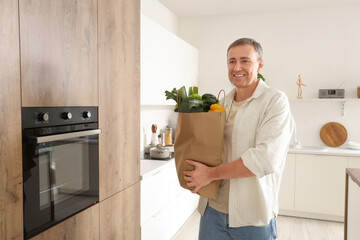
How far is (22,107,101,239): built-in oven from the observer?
1.21m

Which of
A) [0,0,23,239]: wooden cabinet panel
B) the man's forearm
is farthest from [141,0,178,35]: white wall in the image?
the man's forearm

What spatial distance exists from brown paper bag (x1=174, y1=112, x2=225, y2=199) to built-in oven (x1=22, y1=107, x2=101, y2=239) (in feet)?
1.59

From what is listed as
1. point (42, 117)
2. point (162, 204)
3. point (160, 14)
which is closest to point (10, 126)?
point (42, 117)

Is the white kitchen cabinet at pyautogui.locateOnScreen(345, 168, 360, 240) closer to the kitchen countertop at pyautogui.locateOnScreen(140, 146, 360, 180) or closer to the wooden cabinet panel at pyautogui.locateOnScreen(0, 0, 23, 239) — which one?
the kitchen countertop at pyautogui.locateOnScreen(140, 146, 360, 180)

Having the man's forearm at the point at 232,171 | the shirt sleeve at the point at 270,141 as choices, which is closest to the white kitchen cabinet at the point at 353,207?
the shirt sleeve at the point at 270,141

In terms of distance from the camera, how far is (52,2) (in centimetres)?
130

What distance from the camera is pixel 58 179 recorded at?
1385 millimetres

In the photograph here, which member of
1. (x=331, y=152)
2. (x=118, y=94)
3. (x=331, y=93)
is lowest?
(x=331, y=152)

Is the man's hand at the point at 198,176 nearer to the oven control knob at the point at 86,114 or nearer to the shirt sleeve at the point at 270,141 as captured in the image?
the shirt sleeve at the point at 270,141

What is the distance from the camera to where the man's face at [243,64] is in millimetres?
1440

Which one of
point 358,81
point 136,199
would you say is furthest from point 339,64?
point 136,199

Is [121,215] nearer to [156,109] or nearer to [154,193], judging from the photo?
[154,193]

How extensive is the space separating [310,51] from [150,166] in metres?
2.80

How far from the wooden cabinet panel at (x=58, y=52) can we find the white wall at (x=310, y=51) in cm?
308
